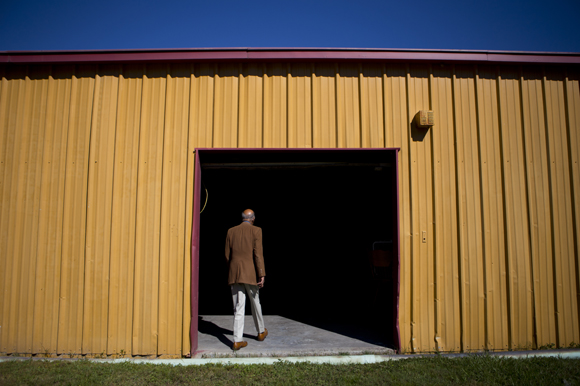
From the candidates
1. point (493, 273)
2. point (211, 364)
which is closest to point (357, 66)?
point (493, 273)

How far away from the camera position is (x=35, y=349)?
4.84 meters

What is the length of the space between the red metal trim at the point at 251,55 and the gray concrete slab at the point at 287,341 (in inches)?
158

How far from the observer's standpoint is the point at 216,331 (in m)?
6.25

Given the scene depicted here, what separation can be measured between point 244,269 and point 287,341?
132cm

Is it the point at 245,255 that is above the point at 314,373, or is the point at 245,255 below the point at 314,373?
above

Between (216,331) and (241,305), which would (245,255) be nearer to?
(241,305)

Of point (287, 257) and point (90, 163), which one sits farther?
point (287, 257)

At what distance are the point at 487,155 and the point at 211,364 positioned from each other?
4.61 m

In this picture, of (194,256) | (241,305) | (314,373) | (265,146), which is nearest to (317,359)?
(314,373)

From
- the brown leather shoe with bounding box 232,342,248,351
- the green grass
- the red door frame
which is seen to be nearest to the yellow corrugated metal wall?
the red door frame

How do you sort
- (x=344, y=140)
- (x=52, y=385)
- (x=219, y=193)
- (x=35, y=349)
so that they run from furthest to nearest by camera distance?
(x=219, y=193), (x=344, y=140), (x=35, y=349), (x=52, y=385)

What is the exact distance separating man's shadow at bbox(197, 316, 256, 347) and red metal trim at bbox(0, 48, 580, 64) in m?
4.13

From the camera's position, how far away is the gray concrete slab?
4.93 m

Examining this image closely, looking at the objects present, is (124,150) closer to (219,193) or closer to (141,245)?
(141,245)
